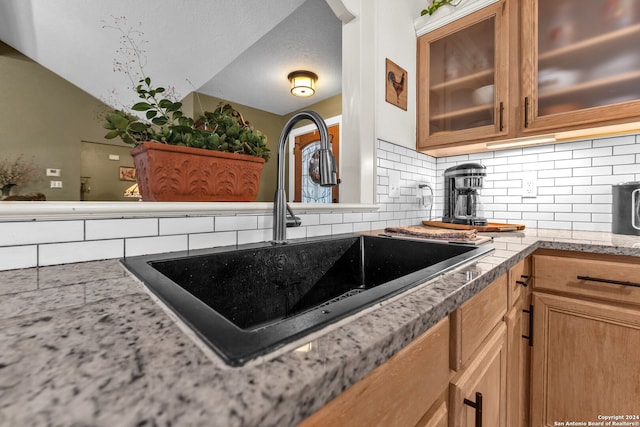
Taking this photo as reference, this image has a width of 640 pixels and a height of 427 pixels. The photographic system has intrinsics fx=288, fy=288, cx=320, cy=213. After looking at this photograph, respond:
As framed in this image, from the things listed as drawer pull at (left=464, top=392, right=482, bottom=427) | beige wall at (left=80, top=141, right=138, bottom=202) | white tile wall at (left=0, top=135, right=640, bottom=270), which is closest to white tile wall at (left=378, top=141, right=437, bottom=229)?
white tile wall at (left=0, top=135, right=640, bottom=270)

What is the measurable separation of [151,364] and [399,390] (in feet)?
1.02

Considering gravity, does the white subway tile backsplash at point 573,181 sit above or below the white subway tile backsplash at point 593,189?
above

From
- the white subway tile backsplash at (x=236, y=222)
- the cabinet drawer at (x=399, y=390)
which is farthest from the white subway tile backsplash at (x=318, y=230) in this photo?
the cabinet drawer at (x=399, y=390)

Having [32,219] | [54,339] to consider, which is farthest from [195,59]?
[54,339]

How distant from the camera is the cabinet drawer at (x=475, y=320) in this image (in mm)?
541

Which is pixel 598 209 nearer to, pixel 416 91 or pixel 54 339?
pixel 416 91

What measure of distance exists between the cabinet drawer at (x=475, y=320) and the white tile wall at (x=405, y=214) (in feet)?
2.12

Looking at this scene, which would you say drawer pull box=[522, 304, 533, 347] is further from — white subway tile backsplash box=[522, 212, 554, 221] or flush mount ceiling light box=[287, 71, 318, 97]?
flush mount ceiling light box=[287, 71, 318, 97]

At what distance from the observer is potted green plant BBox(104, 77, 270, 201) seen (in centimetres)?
81

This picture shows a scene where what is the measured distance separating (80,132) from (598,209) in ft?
15.3

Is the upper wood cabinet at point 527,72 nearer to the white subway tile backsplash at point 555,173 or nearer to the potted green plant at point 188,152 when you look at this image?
the white subway tile backsplash at point 555,173

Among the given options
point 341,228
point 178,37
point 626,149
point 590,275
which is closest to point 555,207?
point 626,149

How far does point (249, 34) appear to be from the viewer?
91.2 inches

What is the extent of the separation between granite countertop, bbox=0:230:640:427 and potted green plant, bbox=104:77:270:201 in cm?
43
